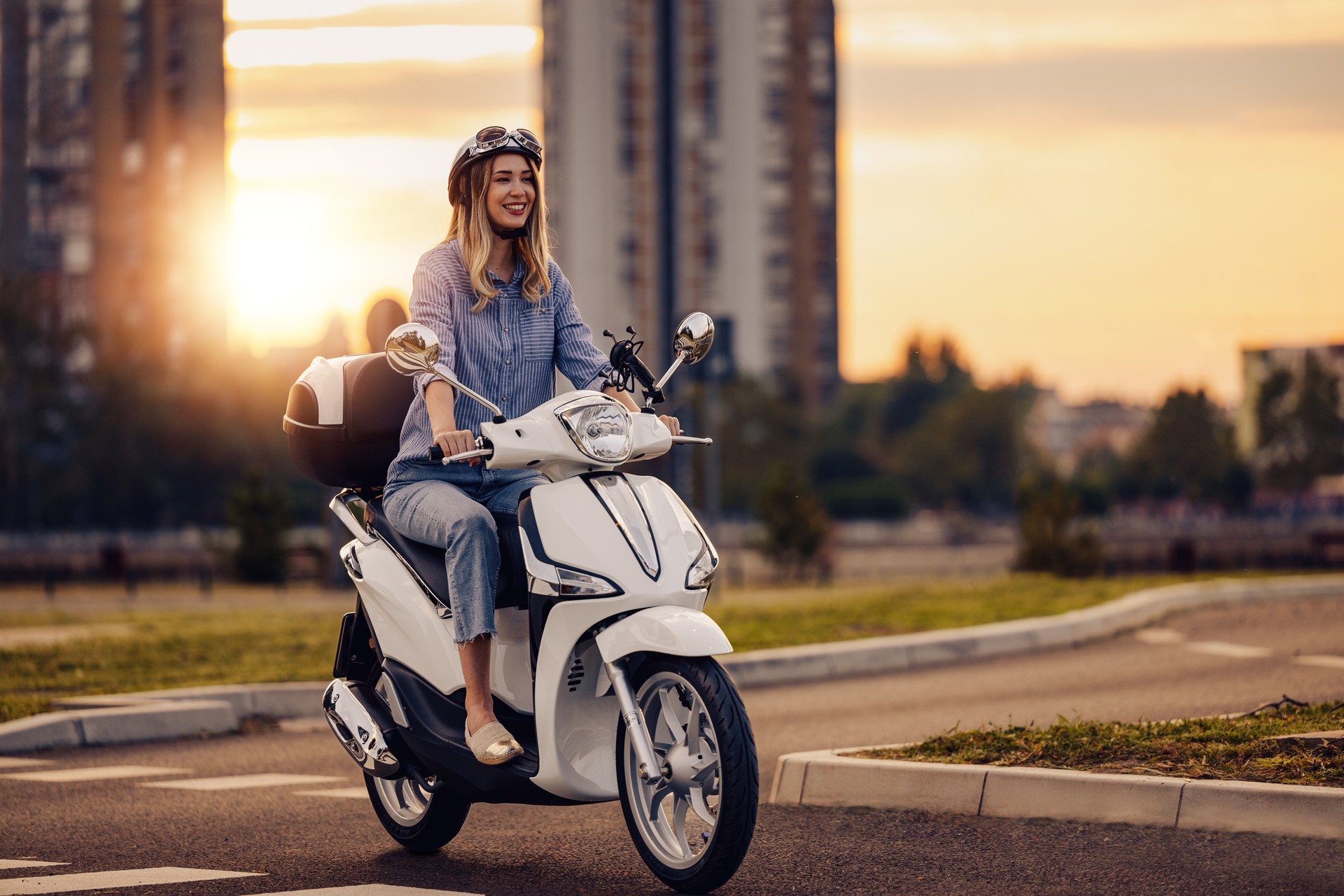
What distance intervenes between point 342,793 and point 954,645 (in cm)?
585

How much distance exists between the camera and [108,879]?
483 centimetres

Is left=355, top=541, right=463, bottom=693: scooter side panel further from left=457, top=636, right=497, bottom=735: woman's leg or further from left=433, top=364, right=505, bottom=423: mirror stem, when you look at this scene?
left=433, top=364, right=505, bottom=423: mirror stem

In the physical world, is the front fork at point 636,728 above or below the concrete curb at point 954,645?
above

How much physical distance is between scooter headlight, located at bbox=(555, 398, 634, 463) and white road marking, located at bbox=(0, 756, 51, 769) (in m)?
4.27

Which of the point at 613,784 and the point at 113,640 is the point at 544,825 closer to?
the point at 613,784

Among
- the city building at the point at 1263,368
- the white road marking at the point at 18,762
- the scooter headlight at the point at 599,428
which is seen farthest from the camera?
the city building at the point at 1263,368

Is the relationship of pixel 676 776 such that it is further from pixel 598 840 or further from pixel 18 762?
pixel 18 762

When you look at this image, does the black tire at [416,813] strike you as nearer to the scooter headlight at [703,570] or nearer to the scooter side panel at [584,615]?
the scooter side panel at [584,615]

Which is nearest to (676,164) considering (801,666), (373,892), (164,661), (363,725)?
(164,661)

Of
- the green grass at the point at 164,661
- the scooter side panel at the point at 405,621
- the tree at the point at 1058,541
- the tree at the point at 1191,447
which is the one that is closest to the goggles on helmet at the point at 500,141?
the scooter side panel at the point at 405,621

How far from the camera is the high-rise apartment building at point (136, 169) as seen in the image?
10256cm

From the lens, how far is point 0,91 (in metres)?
95.6

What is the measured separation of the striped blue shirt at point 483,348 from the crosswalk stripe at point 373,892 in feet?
3.99

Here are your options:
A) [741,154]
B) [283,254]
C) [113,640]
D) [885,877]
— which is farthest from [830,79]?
[885,877]
